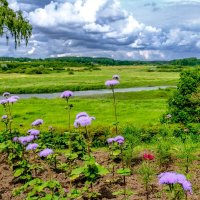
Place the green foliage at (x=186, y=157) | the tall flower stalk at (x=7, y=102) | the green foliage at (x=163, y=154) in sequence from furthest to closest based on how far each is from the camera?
the green foliage at (x=163, y=154)
the tall flower stalk at (x=7, y=102)
the green foliage at (x=186, y=157)

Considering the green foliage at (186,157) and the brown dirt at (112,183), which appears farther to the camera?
the green foliage at (186,157)

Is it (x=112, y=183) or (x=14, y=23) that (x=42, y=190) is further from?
(x=14, y=23)

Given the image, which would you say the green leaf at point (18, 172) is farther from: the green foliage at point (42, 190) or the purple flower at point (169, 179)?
the purple flower at point (169, 179)

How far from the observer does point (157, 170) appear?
1048 centimetres

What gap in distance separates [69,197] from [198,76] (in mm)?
14486

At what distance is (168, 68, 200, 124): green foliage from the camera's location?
795 inches

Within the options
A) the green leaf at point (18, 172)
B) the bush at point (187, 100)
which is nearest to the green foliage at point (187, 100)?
the bush at point (187, 100)

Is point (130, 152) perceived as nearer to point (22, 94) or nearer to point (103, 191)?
point (103, 191)

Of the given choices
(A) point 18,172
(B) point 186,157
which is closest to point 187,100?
(B) point 186,157

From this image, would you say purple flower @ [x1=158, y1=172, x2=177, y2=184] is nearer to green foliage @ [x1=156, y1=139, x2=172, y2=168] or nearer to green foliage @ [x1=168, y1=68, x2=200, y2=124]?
green foliage @ [x1=156, y1=139, x2=172, y2=168]

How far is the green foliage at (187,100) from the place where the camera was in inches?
795

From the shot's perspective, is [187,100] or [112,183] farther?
[187,100]

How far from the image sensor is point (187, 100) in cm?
2088

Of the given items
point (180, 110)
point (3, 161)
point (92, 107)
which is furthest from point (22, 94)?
point (3, 161)
